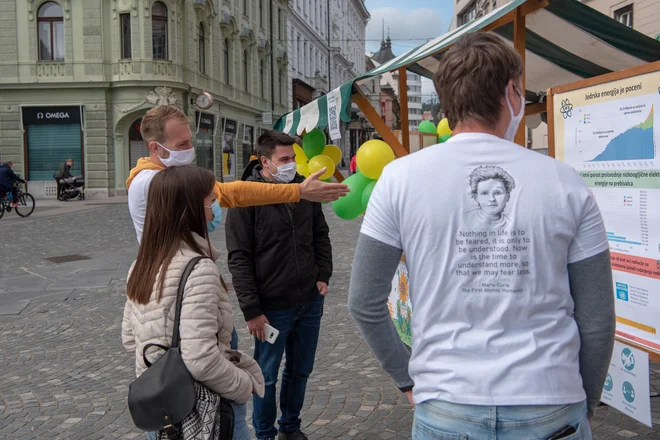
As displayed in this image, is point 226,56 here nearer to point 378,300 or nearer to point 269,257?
point 269,257

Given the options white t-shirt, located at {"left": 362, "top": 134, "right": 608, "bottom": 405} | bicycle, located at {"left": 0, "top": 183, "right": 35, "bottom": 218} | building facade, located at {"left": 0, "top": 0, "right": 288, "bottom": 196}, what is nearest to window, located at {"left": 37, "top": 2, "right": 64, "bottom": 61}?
building facade, located at {"left": 0, "top": 0, "right": 288, "bottom": 196}

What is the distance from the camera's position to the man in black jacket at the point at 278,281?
335 cm

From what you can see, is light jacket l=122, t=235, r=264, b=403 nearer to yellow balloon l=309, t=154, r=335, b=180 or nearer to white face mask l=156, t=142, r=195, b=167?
white face mask l=156, t=142, r=195, b=167

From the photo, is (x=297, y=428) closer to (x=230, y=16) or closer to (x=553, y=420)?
(x=553, y=420)

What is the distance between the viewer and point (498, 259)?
150 centimetres

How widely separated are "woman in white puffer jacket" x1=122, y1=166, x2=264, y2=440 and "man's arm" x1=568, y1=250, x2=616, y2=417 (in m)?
1.18

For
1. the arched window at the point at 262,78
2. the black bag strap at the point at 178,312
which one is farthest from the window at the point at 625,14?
the arched window at the point at 262,78

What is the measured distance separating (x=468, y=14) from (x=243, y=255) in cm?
4502

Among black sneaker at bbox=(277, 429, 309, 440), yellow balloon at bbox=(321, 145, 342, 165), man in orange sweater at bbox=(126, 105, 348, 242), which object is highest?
yellow balloon at bbox=(321, 145, 342, 165)

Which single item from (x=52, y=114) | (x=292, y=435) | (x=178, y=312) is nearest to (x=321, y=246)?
(x=292, y=435)

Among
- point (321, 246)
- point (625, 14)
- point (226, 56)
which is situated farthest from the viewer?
point (226, 56)

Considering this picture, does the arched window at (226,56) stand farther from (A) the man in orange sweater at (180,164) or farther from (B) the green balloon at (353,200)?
(A) the man in orange sweater at (180,164)

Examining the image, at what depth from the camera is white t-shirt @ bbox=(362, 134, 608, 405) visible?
58.7 inches

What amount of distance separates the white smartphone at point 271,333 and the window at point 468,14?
41.9m
